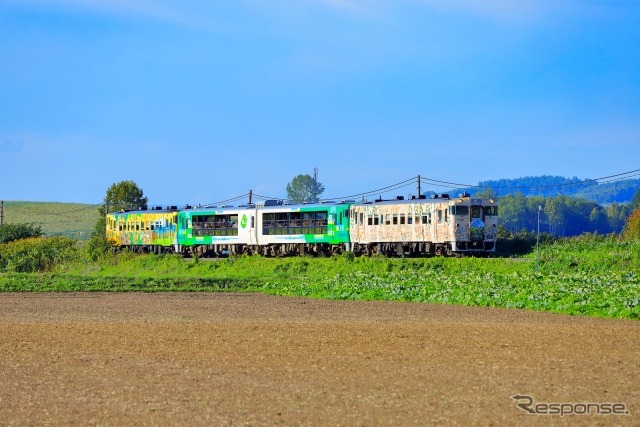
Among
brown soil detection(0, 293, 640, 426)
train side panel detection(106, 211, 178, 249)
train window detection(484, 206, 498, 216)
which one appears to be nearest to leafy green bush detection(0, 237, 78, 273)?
train side panel detection(106, 211, 178, 249)

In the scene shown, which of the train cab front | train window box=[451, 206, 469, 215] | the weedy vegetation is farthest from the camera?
the train cab front

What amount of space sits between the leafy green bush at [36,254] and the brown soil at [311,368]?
1767 inches

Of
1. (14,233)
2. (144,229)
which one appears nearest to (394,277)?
(144,229)

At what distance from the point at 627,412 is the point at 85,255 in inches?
2740

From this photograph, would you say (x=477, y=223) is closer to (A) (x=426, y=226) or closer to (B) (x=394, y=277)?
(A) (x=426, y=226)

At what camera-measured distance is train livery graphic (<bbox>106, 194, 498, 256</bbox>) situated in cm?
6209

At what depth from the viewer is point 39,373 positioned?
19.3 metres

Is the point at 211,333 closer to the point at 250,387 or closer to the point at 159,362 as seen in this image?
the point at 159,362

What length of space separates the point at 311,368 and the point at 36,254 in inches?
2465

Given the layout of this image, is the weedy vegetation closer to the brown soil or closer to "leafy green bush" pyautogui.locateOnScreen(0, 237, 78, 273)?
"leafy green bush" pyautogui.locateOnScreen(0, 237, 78, 273)

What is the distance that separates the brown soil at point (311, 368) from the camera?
50.2 ft

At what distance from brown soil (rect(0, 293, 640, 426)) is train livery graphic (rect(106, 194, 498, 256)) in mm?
30203

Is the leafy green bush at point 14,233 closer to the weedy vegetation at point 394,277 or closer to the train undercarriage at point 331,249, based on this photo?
the train undercarriage at point 331,249

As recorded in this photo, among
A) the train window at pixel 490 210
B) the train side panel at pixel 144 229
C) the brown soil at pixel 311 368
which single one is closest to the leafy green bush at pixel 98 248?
the train side panel at pixel 144 229
